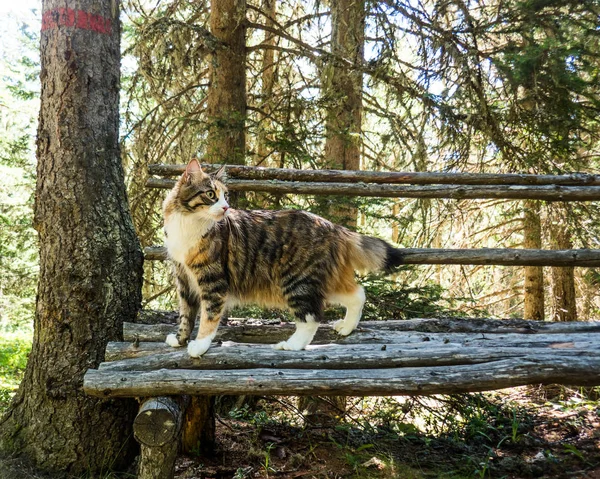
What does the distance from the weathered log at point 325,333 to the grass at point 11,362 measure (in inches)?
80.3

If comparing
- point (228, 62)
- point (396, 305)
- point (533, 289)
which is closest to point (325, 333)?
point (396, 305)

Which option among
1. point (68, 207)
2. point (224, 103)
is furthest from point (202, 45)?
point (68, 207)

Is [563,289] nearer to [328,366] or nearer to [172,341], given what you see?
[328,366]

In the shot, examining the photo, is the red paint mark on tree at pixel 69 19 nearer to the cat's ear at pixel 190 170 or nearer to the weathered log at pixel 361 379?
the cat's ear at pixel 190 170

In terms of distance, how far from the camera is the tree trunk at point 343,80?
5.43 meters

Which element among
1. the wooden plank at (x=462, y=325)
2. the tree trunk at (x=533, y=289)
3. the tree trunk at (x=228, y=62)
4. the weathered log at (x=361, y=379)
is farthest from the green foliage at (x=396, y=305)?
the tree trunk at (x=533, y=289)

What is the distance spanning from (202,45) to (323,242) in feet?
11.5

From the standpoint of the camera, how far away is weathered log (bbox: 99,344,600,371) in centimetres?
297

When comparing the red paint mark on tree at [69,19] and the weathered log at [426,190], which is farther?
the weathered log at [426,190]

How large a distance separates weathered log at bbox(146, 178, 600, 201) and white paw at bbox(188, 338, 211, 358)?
73.3 inches

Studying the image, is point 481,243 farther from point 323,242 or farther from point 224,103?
point 323,242

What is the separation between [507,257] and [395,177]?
49.2 inches

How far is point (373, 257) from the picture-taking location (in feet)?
11.6

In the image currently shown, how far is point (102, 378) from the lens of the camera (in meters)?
2.91
